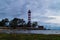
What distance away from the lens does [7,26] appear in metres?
178

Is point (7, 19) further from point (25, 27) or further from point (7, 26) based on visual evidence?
point (25, 27)

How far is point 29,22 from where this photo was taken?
504 ft

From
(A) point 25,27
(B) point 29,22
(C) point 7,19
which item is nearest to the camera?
(B) point 29,22

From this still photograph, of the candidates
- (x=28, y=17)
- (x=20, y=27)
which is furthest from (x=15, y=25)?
(x=28, y=17)

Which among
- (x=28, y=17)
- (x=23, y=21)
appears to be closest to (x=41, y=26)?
(x=23, y=21)

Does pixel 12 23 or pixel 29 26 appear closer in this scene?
pixel 29 26

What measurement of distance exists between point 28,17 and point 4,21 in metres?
30.0

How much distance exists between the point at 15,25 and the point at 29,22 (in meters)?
22.9

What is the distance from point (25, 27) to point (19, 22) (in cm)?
1162

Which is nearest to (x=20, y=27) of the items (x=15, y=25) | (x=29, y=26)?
(x=15, y=25)

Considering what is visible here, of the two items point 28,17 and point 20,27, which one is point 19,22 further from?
point 28,17

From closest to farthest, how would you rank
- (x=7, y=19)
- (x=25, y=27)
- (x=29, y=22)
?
(x=29, y=22) → (x=25, y=27) → (x=7, y=19)

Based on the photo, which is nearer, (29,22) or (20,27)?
(29,22)

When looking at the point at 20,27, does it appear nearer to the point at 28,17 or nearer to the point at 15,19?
the point at 15,19
